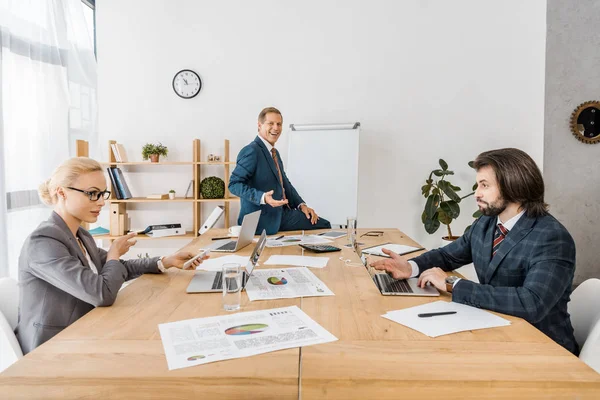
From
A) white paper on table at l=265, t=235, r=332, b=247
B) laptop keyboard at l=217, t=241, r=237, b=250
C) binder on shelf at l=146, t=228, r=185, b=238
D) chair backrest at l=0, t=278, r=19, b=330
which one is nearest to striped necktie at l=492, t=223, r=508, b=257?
white paper on table at l=265, t=235, r=332, b=247

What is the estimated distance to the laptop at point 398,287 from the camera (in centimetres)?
149

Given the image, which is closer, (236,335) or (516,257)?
(236,335)

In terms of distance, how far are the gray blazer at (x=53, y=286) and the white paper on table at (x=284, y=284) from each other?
472mm

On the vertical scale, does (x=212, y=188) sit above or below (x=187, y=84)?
below

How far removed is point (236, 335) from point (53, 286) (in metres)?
0.73

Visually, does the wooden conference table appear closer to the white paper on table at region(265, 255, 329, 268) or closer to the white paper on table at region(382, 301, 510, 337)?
the white paper on table at region(382, 301, 510, 337)

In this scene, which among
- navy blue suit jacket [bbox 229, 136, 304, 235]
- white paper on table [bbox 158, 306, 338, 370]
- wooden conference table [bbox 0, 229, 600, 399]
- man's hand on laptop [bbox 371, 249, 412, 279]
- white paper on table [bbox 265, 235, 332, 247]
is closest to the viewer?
wooden conference table [bbox 0, 229, 600, 399]

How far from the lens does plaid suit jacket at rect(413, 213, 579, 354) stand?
1308mm

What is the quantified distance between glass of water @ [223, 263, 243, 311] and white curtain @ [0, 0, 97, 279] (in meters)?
3.03

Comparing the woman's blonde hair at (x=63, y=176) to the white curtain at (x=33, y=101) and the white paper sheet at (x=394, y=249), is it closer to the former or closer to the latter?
the white paper sheet at (x=394, y=249)

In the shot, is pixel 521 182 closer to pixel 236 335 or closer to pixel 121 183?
pixel 236 335

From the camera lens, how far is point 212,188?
14.4 feet

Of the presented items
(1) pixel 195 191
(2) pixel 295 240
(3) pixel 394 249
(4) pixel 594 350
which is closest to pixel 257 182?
(2) pixel 295 240

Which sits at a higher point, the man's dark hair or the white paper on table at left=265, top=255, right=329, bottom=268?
the man's dark hair
